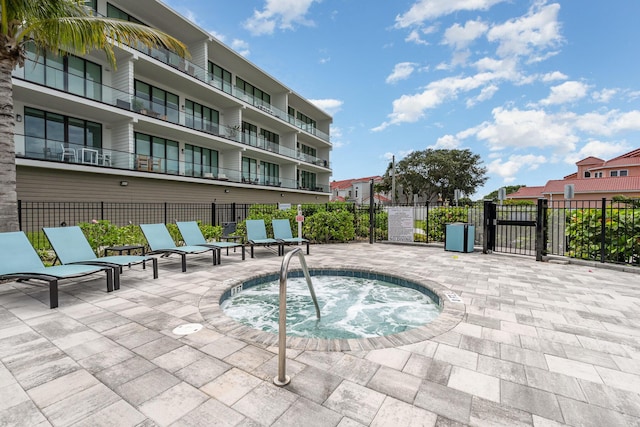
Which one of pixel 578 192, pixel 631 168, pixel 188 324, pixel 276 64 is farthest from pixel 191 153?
pixel 631 168

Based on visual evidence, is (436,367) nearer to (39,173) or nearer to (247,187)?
(39,173)

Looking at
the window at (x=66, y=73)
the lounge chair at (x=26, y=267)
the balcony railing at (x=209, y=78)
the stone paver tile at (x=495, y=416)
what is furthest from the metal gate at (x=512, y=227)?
the balcony railing at (x=209, y=78)

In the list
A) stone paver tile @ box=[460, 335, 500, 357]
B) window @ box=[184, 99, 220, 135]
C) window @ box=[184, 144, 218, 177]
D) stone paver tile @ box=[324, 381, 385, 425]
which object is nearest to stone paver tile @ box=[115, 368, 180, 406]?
stone paver tile @ box=[324, 381, 385, 425]

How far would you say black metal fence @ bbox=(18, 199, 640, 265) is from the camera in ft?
23.9

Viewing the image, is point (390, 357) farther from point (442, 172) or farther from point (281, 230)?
point (442, 172)

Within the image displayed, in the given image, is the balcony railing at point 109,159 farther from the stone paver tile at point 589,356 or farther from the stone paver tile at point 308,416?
the stone paver tile at point 589,356

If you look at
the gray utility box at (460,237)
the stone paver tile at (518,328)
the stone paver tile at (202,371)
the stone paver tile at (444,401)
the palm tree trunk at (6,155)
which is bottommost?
the stone paver tile at (518,328)

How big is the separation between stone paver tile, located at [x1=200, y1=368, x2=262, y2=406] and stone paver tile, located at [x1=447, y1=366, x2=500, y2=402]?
1682mm

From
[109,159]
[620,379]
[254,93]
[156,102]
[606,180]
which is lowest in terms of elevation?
[620,379]

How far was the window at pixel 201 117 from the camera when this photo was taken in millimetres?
19188

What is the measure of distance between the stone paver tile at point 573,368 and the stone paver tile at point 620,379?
5cm

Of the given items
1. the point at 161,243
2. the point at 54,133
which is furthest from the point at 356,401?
the point at 54,133

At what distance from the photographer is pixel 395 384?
2.36 m

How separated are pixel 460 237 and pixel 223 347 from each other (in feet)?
30.0
